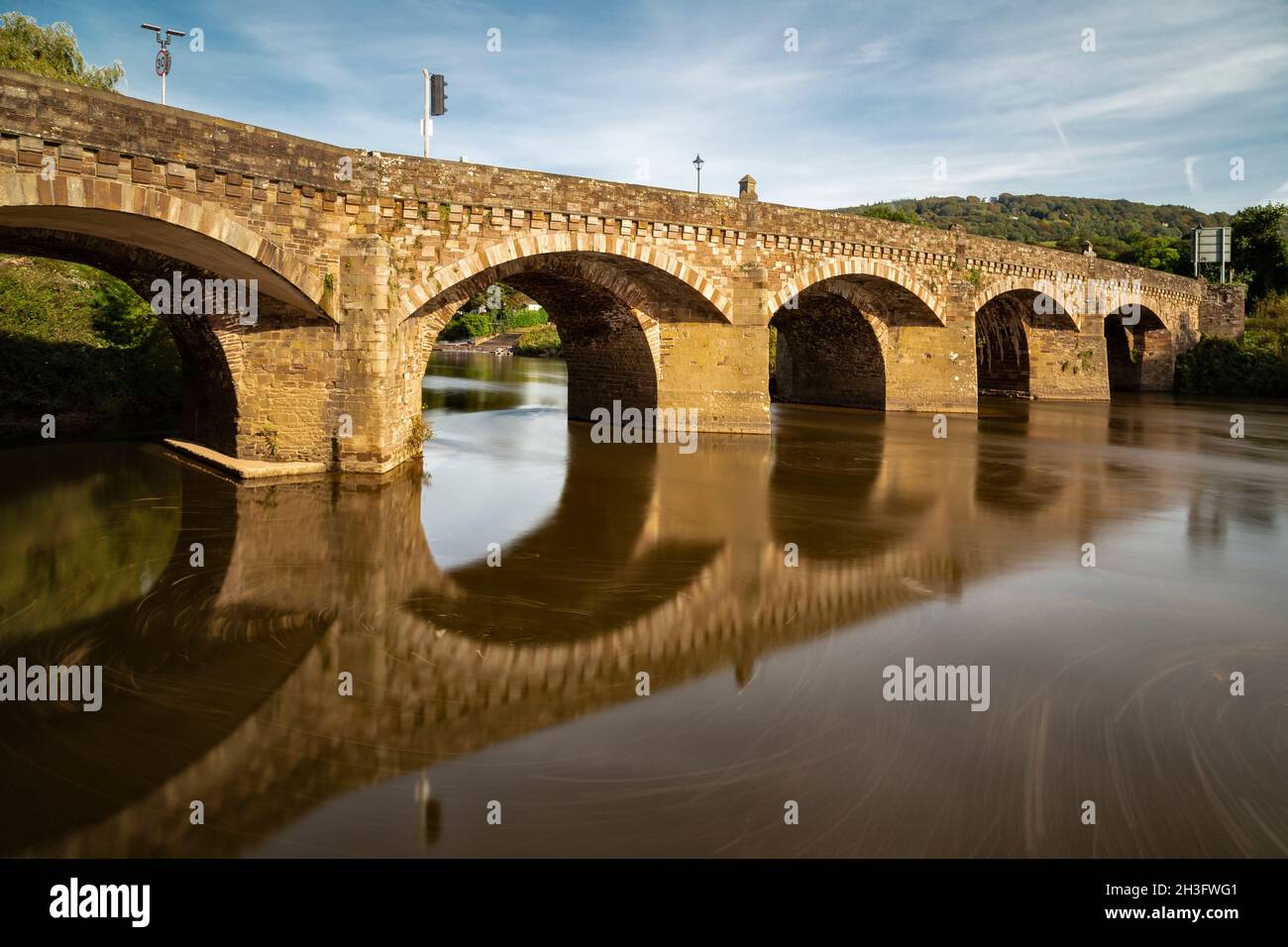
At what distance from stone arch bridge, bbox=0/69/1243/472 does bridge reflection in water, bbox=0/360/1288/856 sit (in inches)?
80.1

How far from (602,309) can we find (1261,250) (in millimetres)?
40466

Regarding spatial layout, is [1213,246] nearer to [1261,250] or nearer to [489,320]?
[1261,250]

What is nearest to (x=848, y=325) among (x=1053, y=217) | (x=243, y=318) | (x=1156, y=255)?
(x=243, y=318)

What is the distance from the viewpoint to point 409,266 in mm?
13672

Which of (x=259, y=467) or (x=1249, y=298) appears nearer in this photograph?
(x=259, y=467)

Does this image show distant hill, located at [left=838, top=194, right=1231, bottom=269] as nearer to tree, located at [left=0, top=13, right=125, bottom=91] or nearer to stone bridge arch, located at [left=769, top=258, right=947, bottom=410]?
stone bridge arch, located at [left=769, top=258, right=947, bottom=410]

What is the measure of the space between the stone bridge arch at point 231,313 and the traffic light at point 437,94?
471cm

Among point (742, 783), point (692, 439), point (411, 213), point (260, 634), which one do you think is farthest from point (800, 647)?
point (692, 439)

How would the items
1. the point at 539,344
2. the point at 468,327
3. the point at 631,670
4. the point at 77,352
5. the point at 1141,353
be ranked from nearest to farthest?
1. the point at 631,670
2. the point at 77,352
3. the point at 1141,353
4. the point at 539,344
5. the point at 468,327

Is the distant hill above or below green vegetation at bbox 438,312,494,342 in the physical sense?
above

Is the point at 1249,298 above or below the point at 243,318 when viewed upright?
above

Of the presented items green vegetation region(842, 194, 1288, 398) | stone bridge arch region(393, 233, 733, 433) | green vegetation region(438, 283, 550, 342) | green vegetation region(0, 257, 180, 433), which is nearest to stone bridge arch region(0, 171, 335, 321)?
stone bridge arch region(393, 233, 733, 433)

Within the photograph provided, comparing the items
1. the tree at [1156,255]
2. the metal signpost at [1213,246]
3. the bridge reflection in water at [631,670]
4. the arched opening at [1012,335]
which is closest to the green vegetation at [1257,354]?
the metal signpost at [1213,246]

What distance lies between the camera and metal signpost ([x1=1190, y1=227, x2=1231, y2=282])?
42469 millimetres
